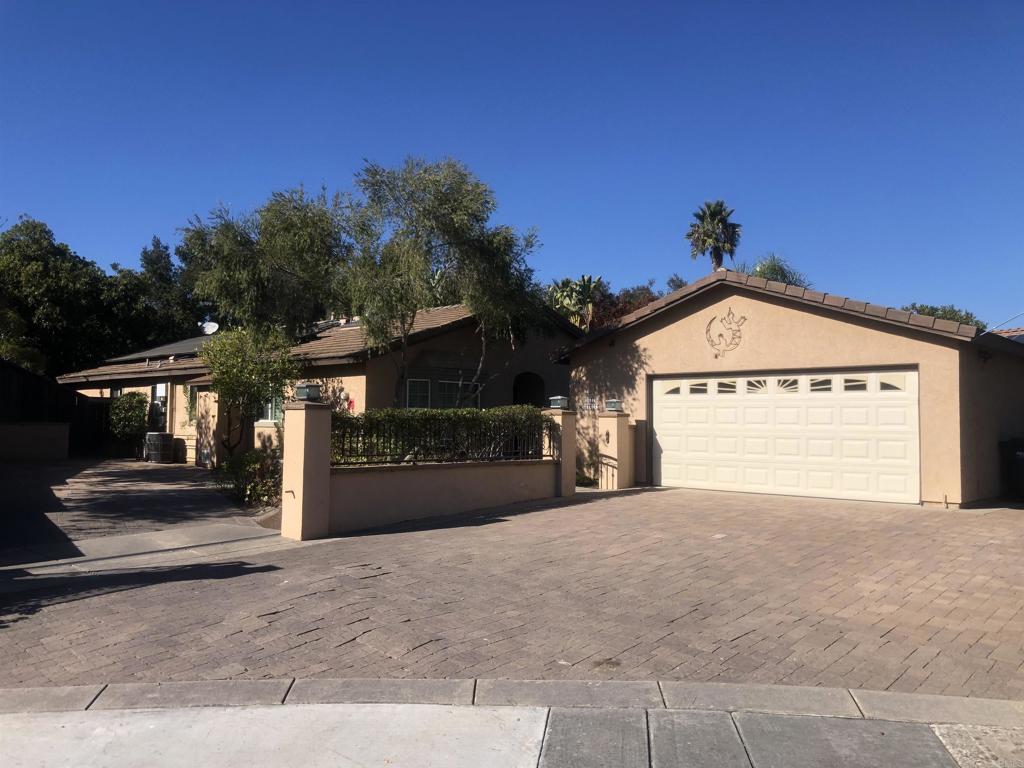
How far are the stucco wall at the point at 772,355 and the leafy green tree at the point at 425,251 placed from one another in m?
2.57

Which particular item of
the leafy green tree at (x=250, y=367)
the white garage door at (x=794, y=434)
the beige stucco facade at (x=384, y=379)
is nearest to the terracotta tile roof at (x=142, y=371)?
the beige stucco facade at (x=384, y=379)

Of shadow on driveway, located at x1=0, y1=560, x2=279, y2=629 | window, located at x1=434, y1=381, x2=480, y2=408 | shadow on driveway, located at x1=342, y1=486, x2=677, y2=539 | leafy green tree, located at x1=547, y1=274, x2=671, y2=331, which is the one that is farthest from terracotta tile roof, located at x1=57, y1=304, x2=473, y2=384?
leafy green tree, located at x1=547, y1=274, x2=671, y2=331

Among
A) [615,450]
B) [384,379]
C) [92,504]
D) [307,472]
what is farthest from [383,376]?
[307,472]

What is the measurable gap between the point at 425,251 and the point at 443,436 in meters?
4.51

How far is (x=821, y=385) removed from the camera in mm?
13492

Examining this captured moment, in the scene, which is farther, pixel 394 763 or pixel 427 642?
pixel 427 642

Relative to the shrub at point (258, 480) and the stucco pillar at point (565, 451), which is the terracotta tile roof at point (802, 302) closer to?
the stucco pillar at point (565, 451)

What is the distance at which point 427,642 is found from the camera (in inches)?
229

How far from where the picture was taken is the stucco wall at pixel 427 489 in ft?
34.6

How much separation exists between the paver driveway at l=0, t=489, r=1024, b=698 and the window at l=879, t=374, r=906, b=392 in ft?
10.3

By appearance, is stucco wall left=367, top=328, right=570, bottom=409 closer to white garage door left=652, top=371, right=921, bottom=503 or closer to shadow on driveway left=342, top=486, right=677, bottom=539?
white garage door left=652, top=371, right=921, bottom=503

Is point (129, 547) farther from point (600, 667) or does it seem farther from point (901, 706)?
point (901, 706)

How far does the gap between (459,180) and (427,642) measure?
35.6 ft

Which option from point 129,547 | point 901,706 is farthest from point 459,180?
point 901,706
